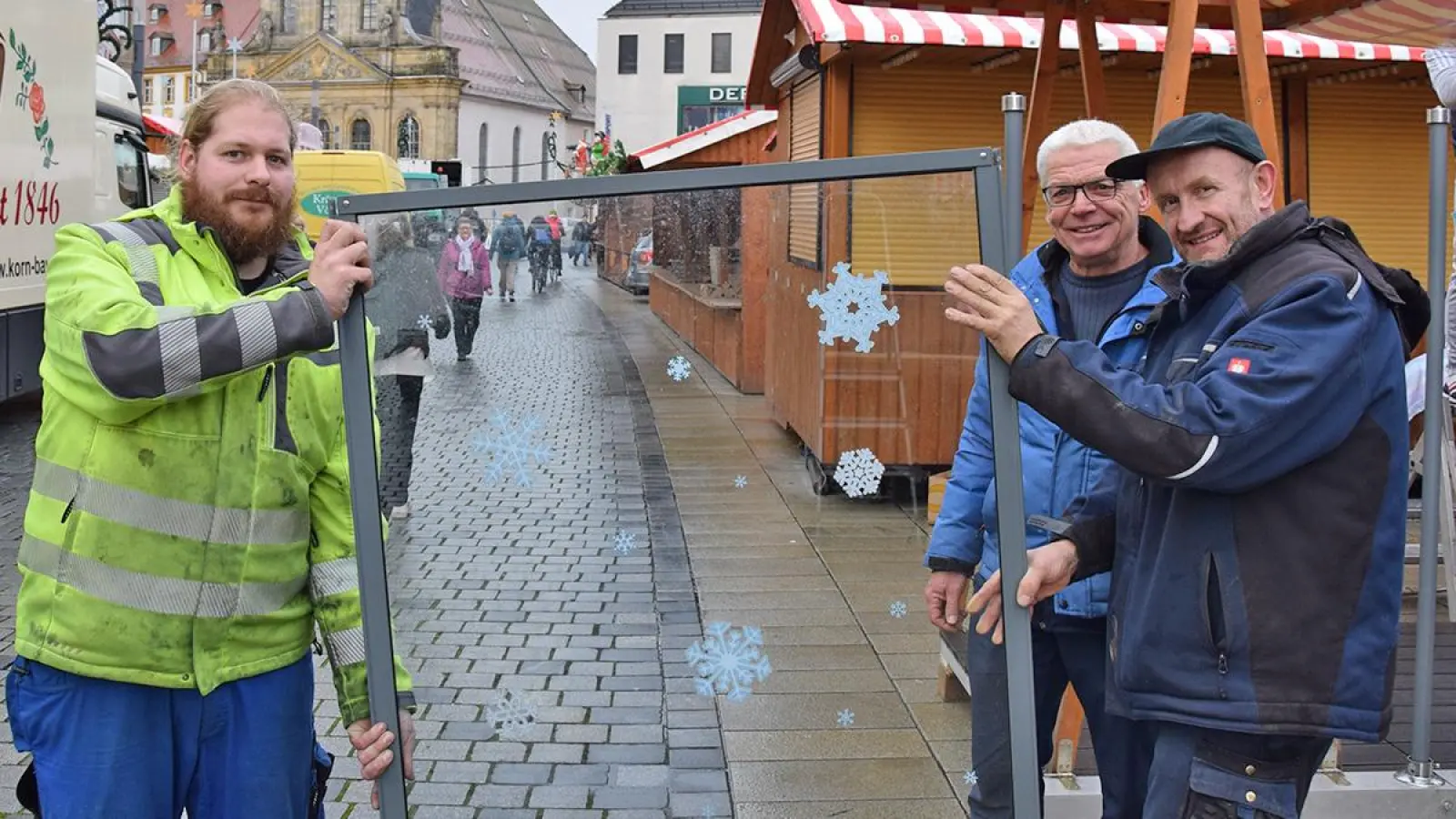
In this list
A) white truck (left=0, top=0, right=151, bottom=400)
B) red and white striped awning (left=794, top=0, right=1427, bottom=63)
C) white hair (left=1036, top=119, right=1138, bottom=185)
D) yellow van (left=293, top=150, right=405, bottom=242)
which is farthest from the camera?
yellow van (left=293, top=150, right=405, bottom=242)

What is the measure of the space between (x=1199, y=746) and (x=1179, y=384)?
568 mm

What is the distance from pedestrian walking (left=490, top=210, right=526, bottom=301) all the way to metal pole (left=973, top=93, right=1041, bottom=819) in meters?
0.72

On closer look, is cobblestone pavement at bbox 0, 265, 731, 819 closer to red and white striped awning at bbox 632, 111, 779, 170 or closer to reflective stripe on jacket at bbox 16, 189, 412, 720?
reflective stripe on jacket at bbox 16, 189, 412, 720

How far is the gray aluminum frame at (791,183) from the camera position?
6.32ft

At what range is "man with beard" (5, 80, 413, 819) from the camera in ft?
6.31

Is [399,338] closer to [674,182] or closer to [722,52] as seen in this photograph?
[674,182]

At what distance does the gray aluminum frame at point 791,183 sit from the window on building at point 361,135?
266 ft

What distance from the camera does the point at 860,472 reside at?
7.57 ft

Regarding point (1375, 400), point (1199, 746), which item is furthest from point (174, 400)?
point (1375, 400)

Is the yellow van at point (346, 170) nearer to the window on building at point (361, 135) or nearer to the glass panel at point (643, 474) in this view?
the glass panel at point (643, 474)

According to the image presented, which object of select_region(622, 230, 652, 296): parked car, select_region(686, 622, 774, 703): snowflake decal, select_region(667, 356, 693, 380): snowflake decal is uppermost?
select_region(622, 230, 652, 296): parked car

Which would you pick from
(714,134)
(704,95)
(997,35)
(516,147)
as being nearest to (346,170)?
(714,134)

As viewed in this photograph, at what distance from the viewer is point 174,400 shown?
2033 mm

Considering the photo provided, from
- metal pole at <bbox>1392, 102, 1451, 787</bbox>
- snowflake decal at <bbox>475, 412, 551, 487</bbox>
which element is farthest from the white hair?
snowflake decal at <bbox>475, 412, 551, 487</bbox>
